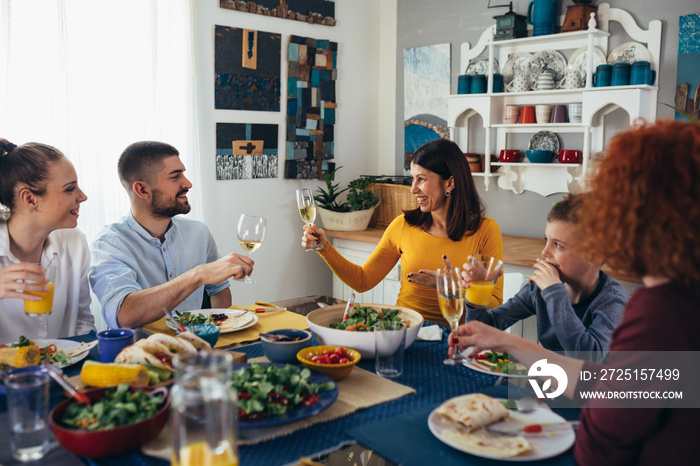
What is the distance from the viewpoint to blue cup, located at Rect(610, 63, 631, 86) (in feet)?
10.2

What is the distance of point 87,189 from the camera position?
319 cm

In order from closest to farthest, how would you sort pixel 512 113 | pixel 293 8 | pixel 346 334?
pixel 346 334
pixel 512 113
pixel 293 8

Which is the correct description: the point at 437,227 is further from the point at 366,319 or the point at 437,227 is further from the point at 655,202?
the point at 655,202

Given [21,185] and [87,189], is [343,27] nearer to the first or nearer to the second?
[87,189]

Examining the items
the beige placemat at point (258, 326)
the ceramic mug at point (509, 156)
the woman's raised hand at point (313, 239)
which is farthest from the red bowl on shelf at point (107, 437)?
the ceramic mug at point (509, 156)

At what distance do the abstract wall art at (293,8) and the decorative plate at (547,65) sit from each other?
4.76 feet

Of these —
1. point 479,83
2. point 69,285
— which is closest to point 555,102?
point 479,83

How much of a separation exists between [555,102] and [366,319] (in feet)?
7.48

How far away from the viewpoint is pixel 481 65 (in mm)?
3881

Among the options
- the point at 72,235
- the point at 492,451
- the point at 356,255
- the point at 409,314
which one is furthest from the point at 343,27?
the point at 492,451

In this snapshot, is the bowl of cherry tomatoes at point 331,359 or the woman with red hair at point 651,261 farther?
the bowl of cherry tomatoes at point 331,359

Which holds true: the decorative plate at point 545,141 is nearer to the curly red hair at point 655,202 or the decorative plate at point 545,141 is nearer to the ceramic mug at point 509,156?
the ceramic mug at point 509,156

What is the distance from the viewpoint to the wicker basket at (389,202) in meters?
3.97

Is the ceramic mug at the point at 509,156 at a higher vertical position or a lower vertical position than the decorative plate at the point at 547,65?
lower
